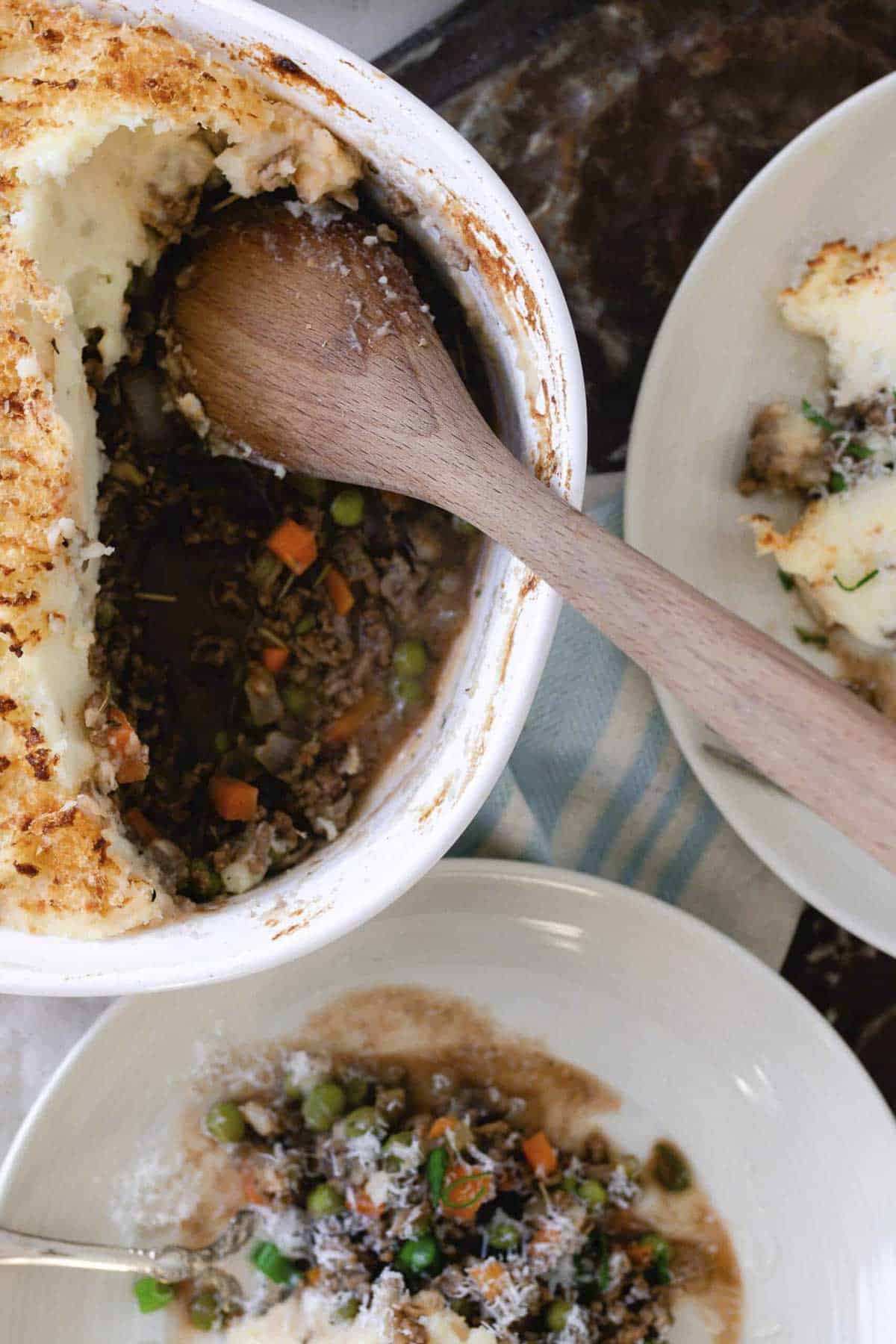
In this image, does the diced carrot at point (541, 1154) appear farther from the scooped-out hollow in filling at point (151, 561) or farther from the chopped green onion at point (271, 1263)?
the scooped-out hollow in filling at point (151, 561)

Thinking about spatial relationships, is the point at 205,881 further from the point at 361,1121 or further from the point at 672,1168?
the point at 672,1168

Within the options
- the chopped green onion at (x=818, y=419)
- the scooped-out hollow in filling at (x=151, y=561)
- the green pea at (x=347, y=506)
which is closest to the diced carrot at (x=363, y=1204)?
the scooped-out hollow in filling at (x=151, y=561)

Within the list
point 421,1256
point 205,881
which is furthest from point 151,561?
point 421,1256

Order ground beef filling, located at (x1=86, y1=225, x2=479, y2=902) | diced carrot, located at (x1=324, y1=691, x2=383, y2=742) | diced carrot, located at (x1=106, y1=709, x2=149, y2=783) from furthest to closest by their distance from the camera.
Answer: diced carrot, located at (x1=324, y1=691, x2=383, y2=742) → ground beef filling, located at (x1=86, y1=225, x2=479, y2=902) → diced carrot, located at (x1=106, y1=709, x2=149, y2=783)

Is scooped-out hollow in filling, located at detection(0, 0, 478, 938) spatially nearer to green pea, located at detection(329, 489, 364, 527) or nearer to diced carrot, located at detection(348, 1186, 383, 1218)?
green pea, located at detection(329, 489, 364, 527)

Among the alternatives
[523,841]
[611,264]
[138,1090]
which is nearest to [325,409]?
[611,264]

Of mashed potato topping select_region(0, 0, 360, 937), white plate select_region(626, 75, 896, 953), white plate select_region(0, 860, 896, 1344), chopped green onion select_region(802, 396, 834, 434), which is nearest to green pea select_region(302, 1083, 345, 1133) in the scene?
white plate select_region(0, 860, 896, 1344)

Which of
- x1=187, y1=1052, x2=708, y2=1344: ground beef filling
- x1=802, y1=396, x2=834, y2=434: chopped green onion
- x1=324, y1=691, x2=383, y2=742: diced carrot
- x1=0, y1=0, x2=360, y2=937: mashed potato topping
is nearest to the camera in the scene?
x1=0, y1=0, x2=360, y2=937: mashed potato topping
